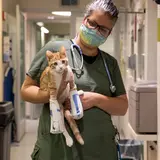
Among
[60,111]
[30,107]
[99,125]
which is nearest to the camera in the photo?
[60,111]

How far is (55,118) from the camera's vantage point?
4.50ft

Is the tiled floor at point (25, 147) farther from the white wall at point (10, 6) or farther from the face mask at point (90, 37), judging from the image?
the face mask at point (90, 37)

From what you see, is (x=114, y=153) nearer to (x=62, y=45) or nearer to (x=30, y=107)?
(x=62, y=45)

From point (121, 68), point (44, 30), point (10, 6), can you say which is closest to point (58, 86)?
point (10, 6)

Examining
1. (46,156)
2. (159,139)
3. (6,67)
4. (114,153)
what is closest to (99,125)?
(114,153)

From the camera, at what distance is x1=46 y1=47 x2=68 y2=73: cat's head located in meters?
1.34

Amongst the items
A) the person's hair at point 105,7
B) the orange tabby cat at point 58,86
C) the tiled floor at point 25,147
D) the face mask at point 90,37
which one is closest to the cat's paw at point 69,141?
the orange tabby cat at point 58,86

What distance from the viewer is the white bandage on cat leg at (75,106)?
1393 mm

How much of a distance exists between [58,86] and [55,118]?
13cm

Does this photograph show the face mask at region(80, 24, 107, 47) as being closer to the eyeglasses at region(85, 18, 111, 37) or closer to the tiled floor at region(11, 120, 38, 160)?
the eyeglasses at region(85, 18, 111, 37)

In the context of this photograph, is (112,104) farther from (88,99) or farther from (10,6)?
(10,6)

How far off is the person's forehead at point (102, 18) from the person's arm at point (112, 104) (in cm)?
31

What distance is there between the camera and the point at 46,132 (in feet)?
4.80

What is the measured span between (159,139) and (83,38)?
126 cm
